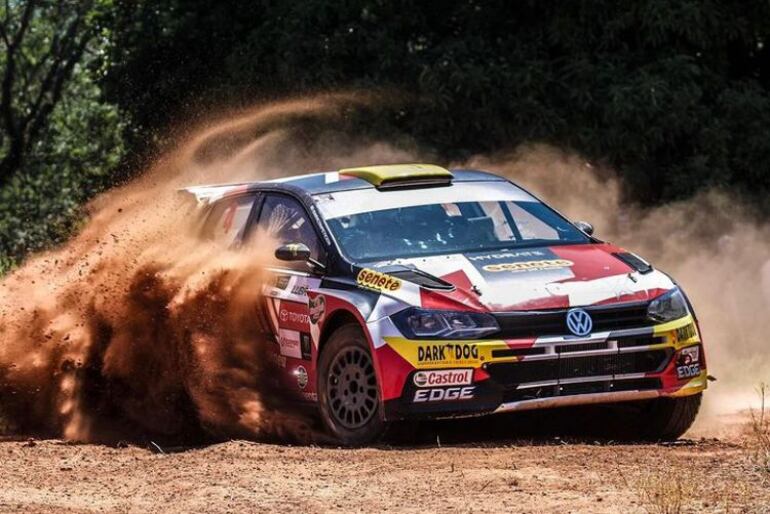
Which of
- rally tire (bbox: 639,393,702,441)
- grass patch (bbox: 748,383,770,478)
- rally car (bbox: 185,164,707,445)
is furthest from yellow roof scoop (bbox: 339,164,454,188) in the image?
grass patch (bbox: 748,383,770,478)

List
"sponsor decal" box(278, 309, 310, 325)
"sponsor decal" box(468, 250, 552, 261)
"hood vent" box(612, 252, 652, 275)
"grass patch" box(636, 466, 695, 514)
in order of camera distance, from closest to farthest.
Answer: "grass patch" box(636, 466, 695, 514) < "sponsor decal" box(468, 250, 552, 261) < "hood vent" box(612, 252, 652, 275) < "sponsor decal" box(278, 309, 310, 325)

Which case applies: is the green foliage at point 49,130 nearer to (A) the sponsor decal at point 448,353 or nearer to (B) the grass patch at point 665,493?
(A) the sponsor decal at point 448,353

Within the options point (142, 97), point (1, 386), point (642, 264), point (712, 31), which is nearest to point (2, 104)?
point (142, 97)

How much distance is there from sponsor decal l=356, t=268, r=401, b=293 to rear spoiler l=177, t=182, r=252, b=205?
206cm

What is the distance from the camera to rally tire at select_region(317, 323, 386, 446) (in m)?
9.07

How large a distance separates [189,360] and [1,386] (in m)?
1.83

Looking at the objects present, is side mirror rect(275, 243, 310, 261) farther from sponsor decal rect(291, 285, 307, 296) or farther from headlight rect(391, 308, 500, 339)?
headlight rect(391, 308, 500, 339)

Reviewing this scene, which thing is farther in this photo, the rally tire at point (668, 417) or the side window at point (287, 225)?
the side window at point (287, 225)

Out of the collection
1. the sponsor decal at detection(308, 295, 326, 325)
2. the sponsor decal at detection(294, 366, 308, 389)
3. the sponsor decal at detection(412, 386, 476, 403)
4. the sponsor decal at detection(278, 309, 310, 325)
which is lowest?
the sponsor decal at detection(294, 366, 308, 389)

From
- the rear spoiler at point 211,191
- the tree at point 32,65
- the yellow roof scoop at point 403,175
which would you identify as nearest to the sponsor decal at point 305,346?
the yellow roof scoop at point 403,175

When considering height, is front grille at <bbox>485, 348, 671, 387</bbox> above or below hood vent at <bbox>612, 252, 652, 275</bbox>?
below

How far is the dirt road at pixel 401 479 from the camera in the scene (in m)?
7.15

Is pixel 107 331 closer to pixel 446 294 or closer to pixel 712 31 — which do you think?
pixel 446 294

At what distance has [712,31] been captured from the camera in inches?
748
